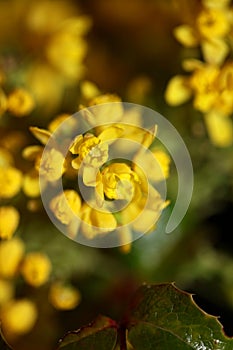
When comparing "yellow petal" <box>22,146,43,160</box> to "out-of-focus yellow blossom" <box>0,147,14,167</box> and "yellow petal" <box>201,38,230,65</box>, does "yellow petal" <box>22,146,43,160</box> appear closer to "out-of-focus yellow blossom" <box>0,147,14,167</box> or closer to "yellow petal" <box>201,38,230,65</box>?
"out-of-focus yellow blossom" <box>0,147,14,167</box>

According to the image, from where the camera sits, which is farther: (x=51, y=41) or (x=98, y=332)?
(x=51, y=41)

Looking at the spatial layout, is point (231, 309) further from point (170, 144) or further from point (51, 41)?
point (51, 41)

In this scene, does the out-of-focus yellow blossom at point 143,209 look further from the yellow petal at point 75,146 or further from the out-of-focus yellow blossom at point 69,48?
the out-of-focus yellow blossom at point 69,48

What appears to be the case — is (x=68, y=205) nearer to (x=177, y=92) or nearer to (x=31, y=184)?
(x=31, y=184)

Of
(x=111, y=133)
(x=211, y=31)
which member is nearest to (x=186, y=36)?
(x=211, y=31)

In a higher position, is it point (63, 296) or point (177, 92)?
point (177, 92)

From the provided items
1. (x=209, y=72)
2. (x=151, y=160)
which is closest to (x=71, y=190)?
(x=151, y=160)
